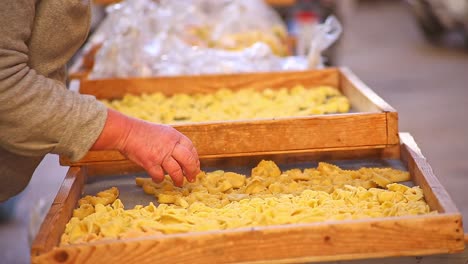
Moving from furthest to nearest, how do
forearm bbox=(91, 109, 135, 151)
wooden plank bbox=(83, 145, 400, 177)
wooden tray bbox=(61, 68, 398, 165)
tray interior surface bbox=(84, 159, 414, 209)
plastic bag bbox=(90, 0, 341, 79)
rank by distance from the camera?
plastic bag bbox=(90, 0, 341, 79), wooden plank bbox=(83, 145, 400, 177), wooden tray bbox=(61, 68, 398, 165), tray interior surface bbox=(84, 159, 414, 209), forearm bbox=(91, 109, 135, 151)

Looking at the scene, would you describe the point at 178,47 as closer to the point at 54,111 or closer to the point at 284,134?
the point at 284,134

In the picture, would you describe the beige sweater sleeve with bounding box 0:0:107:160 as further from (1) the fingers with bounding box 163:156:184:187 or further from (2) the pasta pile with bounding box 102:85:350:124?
(2) the pasta pile with bounding box 102:85:350:124

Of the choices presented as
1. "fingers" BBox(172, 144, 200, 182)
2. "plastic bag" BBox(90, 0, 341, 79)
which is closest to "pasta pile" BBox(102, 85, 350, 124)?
"plastic bag" BBox(90, 0, 341, 79)

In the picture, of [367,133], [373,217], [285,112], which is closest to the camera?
[373,217]

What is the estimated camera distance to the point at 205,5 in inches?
155

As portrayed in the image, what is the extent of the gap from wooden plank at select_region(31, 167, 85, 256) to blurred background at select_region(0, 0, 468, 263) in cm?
121

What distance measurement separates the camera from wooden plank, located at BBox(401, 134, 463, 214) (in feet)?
5.08

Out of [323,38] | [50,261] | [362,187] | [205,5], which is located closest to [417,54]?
[205,5]

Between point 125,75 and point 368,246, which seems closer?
point 368,246

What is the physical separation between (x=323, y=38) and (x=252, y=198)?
59.3 inches

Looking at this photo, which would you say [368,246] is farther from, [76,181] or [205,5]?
[205,5]

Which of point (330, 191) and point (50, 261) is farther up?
point (50, 261)

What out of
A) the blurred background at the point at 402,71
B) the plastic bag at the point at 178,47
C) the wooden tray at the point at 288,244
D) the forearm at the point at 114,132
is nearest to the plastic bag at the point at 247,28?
the plastic bag at the point at 178,47

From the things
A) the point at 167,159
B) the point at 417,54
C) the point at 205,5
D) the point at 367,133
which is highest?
the point at 167,159
